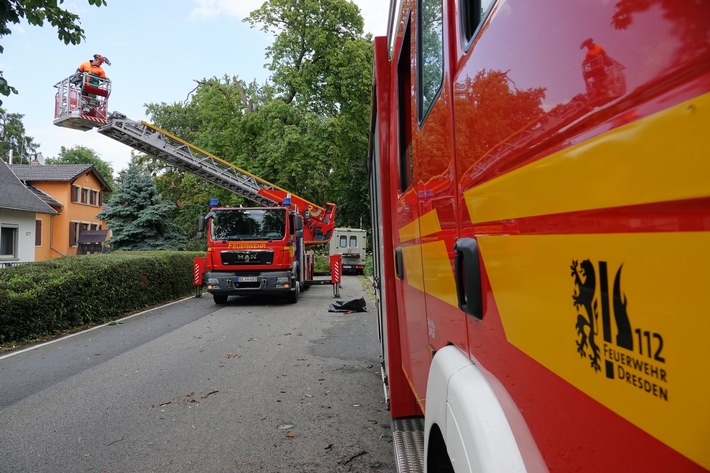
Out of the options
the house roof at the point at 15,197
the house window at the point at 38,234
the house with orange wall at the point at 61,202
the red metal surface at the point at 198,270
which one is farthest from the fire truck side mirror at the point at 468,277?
the house with orange wall at the point at 61,202

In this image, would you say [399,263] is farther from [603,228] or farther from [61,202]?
[61,202]

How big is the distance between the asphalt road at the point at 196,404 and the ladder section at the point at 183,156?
8262 mm

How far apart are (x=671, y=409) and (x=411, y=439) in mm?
2429

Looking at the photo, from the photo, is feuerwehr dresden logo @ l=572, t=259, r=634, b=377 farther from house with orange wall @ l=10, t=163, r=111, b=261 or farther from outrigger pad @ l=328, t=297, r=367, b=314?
house with orange wall @ l=10, t=163, r=111, b=261

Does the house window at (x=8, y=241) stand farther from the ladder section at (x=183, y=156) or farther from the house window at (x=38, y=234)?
the ladder section at (x=183, y=156)

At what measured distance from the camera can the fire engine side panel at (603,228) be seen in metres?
0.60

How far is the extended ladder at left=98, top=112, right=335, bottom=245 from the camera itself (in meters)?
15.8

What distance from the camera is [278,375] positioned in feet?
21.0

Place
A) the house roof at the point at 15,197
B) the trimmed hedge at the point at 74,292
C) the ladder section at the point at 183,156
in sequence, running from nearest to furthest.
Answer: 1. the trimmed hedge at the point at 74,292
2. the ladder section at the point at 183,156
3. the house roof at the point at 15,197

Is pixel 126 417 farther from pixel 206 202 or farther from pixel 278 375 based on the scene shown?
pixel 206 202

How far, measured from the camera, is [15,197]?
25219mm

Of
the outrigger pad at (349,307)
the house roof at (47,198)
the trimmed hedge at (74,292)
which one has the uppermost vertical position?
the house roof at (47,198)

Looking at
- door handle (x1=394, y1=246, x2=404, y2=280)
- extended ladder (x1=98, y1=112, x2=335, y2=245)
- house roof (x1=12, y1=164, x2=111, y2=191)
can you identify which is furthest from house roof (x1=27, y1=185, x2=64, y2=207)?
door handle (x1=394, y1=246, x2=404, y2=280)

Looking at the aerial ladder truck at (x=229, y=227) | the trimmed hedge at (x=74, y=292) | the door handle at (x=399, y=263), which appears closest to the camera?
the door handle at (x=399, y=263)
